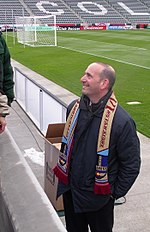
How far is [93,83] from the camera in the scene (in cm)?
290

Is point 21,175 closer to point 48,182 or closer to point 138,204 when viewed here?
point 48,182

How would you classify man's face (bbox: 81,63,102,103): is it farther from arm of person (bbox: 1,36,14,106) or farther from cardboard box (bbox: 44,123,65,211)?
arm of person (bbox: 1,36,14,106)

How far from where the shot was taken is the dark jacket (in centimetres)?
291

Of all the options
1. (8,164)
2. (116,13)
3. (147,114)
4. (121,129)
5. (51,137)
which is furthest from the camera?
(116,13)

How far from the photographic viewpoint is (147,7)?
68375 mm

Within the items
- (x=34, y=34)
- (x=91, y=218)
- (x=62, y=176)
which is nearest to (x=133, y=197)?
(x=91, y=218)

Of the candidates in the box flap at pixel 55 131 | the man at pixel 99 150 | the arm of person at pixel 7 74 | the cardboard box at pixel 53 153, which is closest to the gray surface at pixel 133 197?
the cardboard box at pixel 53 153

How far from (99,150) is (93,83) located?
1.55 feet

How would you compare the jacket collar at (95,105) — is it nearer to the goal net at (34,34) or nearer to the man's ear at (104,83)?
the man's ear at (104,83)

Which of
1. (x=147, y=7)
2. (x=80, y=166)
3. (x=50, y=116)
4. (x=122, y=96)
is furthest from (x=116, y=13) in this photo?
(x=80, y=166)

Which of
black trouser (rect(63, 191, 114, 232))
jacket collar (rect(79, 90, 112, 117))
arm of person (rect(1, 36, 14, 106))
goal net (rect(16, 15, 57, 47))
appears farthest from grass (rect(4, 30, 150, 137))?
goal net (rect(16, 15, 57, 47))

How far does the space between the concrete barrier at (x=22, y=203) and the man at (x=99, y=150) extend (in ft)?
1.61

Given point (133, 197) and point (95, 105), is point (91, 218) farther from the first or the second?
point (133, 197)

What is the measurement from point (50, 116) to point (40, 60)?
15.0 m
